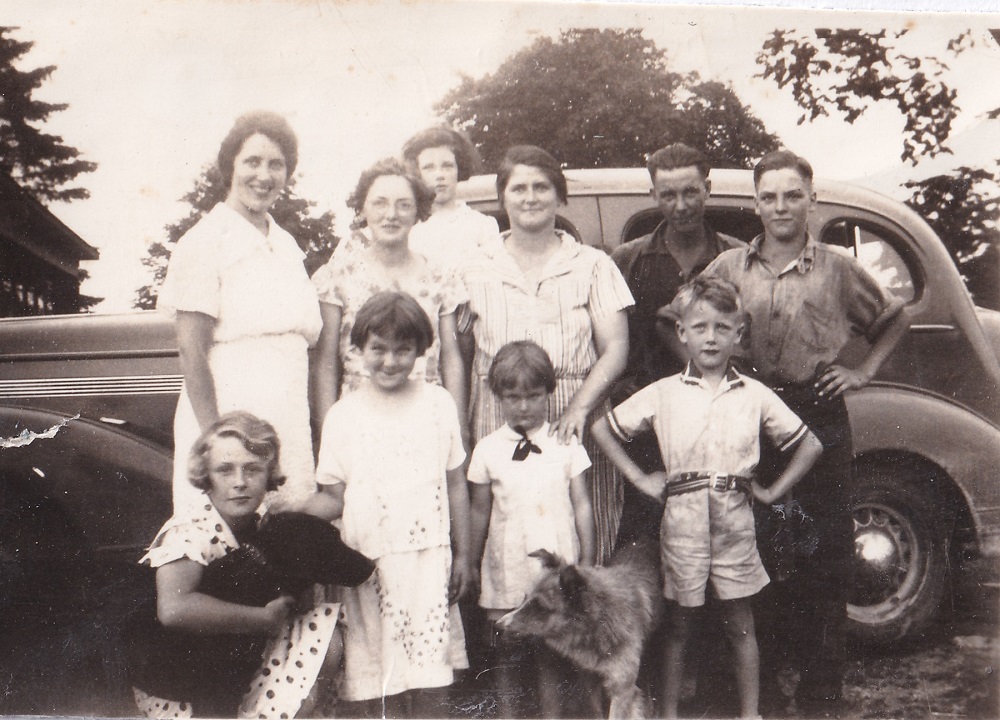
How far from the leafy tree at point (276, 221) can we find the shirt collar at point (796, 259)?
1.74m

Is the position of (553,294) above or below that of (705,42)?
below

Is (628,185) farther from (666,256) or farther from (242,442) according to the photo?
(242,442)

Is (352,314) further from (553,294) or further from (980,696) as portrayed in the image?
(980,696)

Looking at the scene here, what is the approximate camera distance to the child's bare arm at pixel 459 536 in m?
3.52

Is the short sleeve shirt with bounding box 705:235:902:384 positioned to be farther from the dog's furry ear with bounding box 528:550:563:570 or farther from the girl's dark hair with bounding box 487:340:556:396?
the dog's furry ear with bounding box 528:550:563:570

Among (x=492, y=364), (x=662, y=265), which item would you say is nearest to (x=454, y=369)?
(x=492, y=364)

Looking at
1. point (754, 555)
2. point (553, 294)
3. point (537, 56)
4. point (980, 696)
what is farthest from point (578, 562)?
point (537, 56)

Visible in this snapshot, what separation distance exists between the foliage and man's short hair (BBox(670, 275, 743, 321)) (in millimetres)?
929

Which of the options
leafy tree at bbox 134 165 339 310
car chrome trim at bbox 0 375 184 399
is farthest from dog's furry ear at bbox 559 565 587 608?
car chrome trim at bbox 0 375 184 399

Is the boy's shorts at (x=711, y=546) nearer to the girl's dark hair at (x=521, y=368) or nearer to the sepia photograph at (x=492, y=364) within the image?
the sepia photograph at (x=492, y=364)

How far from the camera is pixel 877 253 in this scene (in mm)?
3760

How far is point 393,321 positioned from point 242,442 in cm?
77

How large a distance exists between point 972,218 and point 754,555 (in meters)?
1.79

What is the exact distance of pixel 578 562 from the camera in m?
3.49
